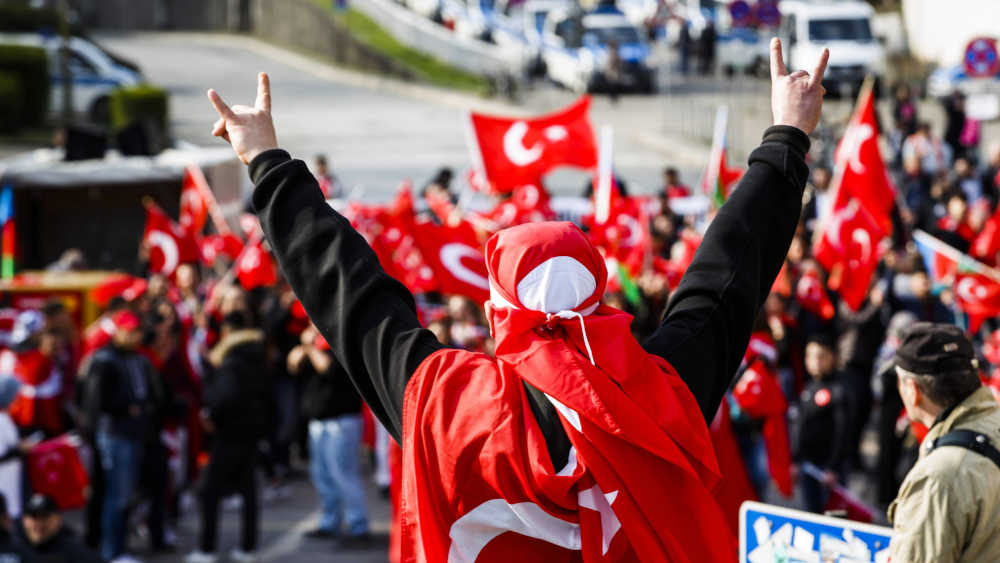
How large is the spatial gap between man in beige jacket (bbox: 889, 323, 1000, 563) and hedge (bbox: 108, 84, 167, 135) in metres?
27.7

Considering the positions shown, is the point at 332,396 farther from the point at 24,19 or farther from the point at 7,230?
the point at 24,19

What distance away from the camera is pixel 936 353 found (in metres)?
4.10

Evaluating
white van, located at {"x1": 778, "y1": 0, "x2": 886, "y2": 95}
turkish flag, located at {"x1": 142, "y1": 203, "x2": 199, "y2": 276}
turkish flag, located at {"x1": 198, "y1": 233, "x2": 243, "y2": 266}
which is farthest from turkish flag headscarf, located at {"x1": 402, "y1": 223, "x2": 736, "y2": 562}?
white van, located at {"x1": 778, "y1": 0, "x2": 886, "y2": 95}

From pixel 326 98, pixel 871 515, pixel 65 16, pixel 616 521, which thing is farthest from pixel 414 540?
pixel 326 98

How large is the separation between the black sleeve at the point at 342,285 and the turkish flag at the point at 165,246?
11.3 m

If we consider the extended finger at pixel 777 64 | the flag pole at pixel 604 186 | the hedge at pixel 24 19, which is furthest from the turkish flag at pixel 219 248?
the hedge at pixel 24 19

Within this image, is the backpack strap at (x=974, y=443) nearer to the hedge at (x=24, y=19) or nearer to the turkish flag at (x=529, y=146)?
the turkish flag at (x=529, y=146)

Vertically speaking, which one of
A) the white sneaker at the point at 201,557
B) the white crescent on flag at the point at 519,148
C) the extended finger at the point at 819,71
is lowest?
the white sneaker at the point at 201,557

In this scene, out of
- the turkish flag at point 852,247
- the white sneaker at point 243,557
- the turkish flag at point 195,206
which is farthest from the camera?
the turkish flag at point 195,206

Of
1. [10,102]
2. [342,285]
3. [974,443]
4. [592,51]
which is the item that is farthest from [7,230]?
[592,51]

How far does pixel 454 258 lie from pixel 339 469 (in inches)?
69.1

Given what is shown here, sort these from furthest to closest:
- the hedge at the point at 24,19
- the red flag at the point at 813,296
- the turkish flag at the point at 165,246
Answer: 1. the hedge at the point at 24,19
2. the turkish flag at the point at 165,246
3. the red flag at the point at 813,296

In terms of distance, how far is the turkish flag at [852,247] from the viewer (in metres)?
11.9

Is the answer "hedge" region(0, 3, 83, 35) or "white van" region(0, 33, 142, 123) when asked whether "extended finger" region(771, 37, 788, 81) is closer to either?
"white van" region(0, 33, 142, 123)
